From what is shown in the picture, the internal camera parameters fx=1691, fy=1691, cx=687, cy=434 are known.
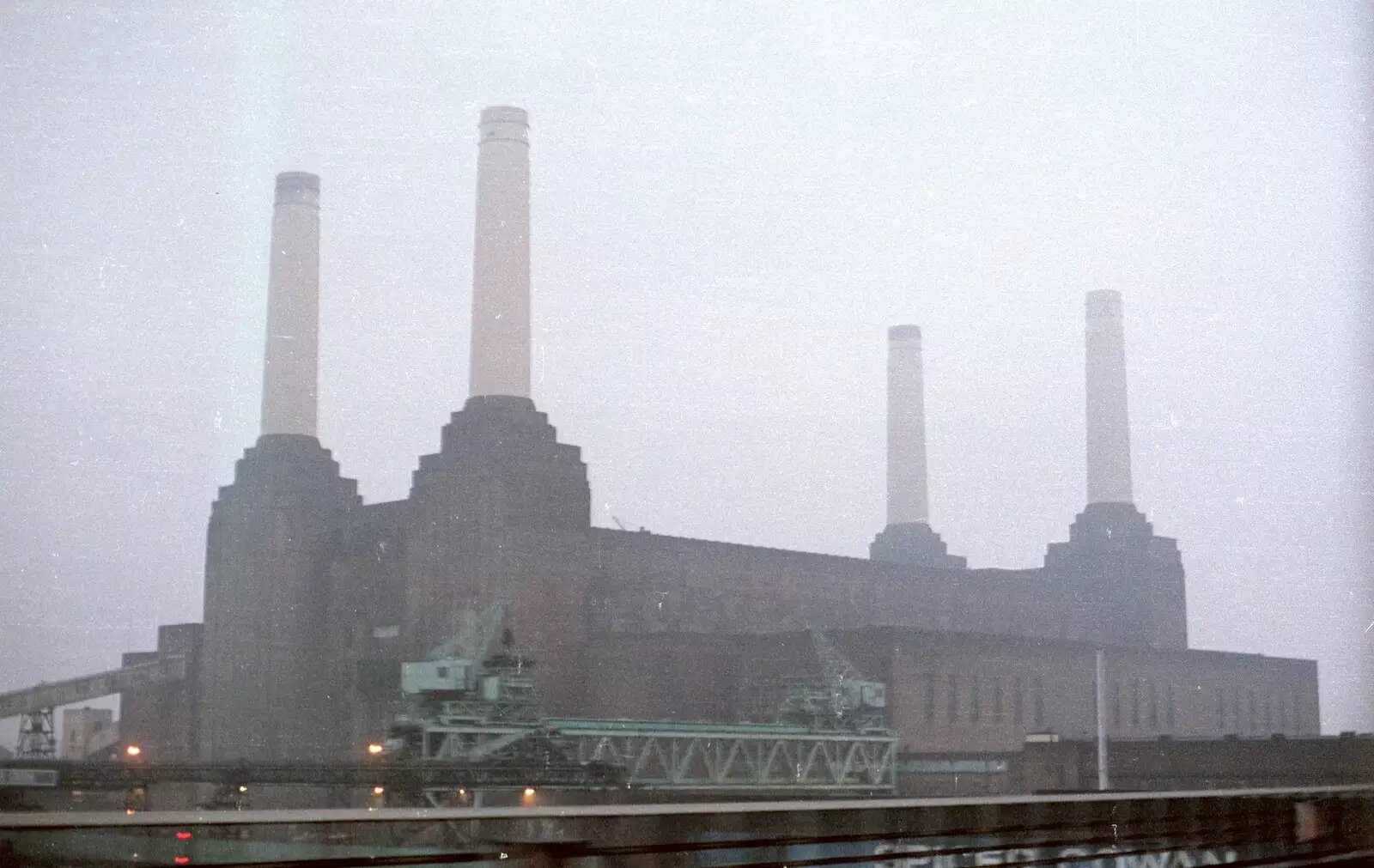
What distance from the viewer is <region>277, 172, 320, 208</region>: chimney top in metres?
55.5

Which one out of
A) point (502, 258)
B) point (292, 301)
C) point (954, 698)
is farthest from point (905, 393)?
point (292, 301)

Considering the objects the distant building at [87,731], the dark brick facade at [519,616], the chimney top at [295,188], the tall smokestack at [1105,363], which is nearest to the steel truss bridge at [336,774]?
the dark brick facade at [519,616]

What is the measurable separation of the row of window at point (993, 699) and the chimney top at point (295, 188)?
2603 centimetres

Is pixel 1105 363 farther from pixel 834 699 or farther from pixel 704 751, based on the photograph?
pixel 704 751

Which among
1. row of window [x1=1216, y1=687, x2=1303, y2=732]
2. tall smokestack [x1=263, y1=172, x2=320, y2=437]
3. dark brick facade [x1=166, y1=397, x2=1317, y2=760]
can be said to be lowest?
row of window [x1=1216, y1=687, x2=1303, y2=732]

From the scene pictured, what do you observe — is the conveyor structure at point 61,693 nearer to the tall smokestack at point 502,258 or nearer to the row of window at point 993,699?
the tall smokestack at point 502,258

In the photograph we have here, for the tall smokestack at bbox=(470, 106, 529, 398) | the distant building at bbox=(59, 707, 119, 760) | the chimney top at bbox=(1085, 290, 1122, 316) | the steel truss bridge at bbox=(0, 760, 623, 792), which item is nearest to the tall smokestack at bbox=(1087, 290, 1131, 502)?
the chimney top at bbox=(1085, 290, 1122, 316)

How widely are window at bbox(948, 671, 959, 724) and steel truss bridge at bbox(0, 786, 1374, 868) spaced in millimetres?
47179

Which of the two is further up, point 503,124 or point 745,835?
point 503,124

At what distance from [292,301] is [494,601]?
1233 centimetres

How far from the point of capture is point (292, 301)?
55.7 meters

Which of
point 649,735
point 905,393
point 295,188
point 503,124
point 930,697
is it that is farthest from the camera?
point 905,393

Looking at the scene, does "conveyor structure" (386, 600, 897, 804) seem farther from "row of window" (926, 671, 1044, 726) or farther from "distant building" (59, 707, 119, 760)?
"distant building" (59, 707, 119, 760)

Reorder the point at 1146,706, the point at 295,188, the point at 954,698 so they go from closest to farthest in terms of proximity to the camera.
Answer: the point at 295,188 → the point at 954,698 → the point at 1146,706
